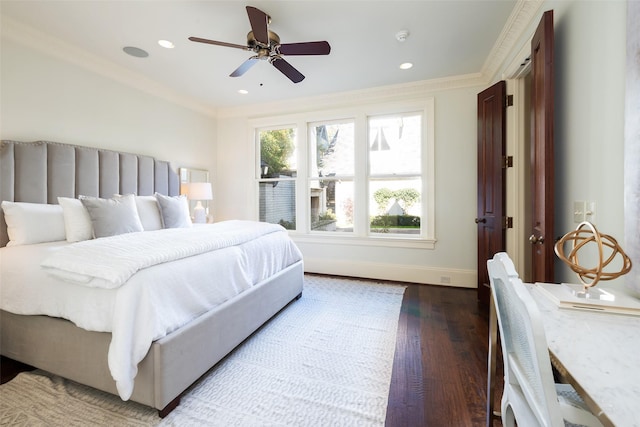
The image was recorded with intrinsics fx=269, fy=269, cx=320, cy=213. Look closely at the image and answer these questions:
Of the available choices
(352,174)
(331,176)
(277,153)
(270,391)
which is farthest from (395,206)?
(270,391)

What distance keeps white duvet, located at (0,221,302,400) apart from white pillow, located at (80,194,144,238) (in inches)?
15.7

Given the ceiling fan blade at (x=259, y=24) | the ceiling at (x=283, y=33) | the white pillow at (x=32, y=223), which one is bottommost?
the white pillow at (x=32, y=223)

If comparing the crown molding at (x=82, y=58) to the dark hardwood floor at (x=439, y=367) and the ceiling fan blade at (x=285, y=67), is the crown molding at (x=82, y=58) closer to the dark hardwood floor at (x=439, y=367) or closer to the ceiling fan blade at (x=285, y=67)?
the ceiling fan blade at (x=285, y=67)

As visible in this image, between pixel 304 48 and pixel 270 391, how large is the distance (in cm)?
259

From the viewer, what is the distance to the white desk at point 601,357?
0.55m

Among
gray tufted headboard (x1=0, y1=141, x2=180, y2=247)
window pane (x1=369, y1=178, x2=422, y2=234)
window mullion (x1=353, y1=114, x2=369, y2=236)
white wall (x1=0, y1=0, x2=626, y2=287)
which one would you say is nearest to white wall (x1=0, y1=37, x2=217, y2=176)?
white wall (x1=0, y1=0, x2=626, y2=287)

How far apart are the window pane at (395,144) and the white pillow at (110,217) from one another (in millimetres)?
3076

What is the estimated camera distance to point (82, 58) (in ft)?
9.50

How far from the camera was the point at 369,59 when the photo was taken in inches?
121

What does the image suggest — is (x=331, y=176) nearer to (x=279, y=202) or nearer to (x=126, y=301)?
(x=279, y=202)

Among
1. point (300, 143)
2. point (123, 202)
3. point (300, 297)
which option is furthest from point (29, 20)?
point (300, 297)

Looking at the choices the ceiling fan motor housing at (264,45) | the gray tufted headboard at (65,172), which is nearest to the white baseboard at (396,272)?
the gray tufted headboard at (65,172)

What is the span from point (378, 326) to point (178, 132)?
385 centimetres

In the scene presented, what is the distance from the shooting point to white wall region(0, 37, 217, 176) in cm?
244
